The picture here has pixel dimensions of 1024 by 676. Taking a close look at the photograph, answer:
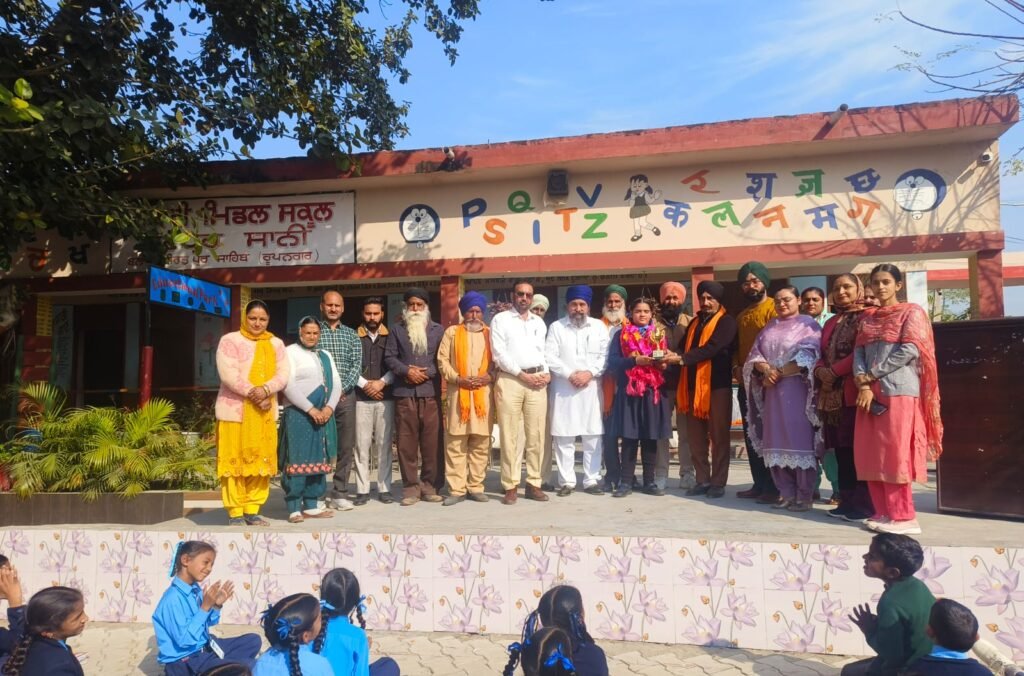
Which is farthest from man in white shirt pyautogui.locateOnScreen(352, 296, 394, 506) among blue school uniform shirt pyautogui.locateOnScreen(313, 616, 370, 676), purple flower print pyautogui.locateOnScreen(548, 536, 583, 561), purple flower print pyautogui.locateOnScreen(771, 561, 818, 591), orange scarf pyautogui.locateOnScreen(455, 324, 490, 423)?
purple flower print pyautogui.locateOnScreen(771, 561, 818, 591)

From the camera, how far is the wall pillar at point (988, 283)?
6590 millimetres

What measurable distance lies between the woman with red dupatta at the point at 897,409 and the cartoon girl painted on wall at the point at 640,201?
3.34 metres

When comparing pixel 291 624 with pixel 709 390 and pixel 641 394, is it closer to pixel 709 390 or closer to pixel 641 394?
pixel 641 394

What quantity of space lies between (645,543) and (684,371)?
6.37 ft

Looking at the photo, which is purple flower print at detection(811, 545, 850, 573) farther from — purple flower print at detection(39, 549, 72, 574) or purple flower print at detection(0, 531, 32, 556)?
purple flower print at detection(0, 531, 32, 556)

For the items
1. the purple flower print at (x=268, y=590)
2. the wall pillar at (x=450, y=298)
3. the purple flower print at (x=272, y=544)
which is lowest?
the purple flower print at (x=268, y=590)

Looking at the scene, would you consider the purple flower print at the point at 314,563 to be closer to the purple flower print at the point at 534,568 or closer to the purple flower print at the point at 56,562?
the purple flower print at the point at 534,568

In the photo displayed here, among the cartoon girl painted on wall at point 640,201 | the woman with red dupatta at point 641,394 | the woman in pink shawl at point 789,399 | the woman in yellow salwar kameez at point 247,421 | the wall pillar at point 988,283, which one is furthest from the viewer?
the cartoon girl painted on wall at point 640,201

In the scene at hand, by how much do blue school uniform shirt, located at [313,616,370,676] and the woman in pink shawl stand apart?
3097 mm

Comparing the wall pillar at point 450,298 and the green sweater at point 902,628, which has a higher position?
the wall pillar at point 450,298

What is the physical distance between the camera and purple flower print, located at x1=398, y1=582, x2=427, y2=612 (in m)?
4.07

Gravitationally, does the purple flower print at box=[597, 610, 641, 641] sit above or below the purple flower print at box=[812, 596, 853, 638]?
below

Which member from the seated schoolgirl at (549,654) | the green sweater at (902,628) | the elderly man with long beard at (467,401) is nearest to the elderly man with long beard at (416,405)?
the elderly man with long beard at (467,401)

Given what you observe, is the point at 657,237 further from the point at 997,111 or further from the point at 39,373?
the point at 39,373
